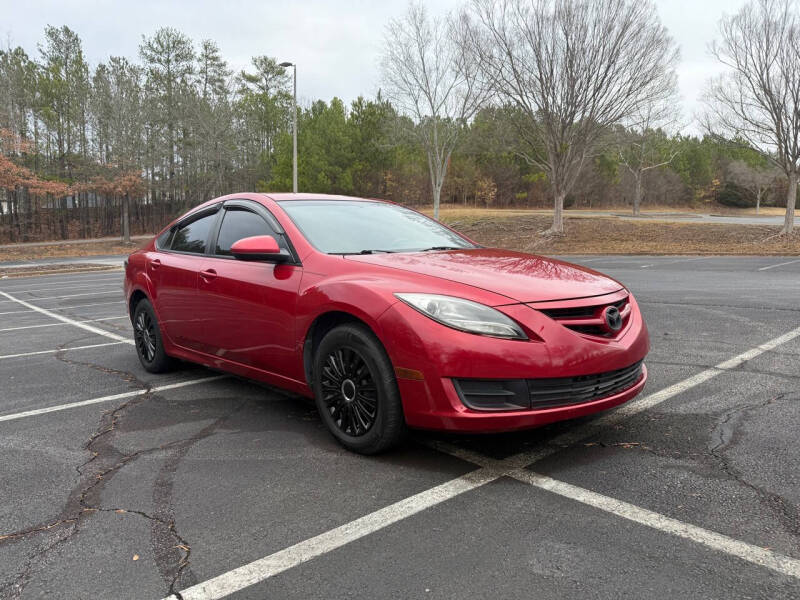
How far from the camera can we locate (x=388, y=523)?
2840mm

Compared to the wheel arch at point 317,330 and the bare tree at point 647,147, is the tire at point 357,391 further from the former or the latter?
the bare tree at point 647,147

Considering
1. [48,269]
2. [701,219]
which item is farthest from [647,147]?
[48,269]

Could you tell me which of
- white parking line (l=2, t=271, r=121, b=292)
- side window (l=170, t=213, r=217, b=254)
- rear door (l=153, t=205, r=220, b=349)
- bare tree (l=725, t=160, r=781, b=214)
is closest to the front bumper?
rear door (l=153, t=205, r=220, b=349)

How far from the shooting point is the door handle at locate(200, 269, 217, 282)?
Answer: 4.76 meters

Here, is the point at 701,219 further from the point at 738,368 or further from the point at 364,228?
the point at 364,228

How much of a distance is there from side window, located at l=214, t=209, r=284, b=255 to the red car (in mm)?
12

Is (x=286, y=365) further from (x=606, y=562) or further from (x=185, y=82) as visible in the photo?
(x=185, y=82)

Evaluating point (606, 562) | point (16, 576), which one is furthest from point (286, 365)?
point (606, 562)

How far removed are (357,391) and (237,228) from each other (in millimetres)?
1936

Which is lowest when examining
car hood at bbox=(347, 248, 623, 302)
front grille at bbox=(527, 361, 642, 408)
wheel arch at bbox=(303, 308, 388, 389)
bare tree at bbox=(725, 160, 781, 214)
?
front grille at bbox=(527, 361, 642, 408)

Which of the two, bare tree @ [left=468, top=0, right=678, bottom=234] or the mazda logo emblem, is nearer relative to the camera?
the mazda logo emblem

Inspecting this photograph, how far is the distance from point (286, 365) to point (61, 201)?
145 ft

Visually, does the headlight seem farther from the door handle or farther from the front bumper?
the door handle

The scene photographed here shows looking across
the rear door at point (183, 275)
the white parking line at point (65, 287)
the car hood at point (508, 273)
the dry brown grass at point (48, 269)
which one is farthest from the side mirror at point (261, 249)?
the dry brown grass at point (48, 269)
